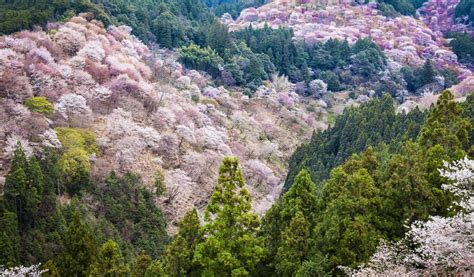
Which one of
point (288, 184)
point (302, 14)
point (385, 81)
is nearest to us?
point (288, 184)

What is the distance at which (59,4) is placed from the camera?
50.1 meters

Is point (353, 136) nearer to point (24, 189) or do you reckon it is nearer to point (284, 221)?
point (284, 221)

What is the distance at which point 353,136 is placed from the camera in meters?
39.8

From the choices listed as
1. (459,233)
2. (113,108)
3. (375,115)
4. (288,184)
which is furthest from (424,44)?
(459,233)

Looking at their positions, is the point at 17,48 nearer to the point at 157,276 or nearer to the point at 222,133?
the point at 222,133

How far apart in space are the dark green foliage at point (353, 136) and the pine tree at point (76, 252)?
58.6 ft

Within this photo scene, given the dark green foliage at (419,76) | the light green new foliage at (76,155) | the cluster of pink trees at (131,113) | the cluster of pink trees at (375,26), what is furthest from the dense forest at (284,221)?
the cluster of pink trees at (375,26)

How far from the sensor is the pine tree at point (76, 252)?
21.2 metres

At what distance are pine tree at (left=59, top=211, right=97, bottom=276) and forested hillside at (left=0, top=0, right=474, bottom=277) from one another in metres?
0.08

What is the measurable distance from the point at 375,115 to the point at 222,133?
14957 millimetres

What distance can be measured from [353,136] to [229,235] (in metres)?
25.2

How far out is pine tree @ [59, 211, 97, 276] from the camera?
2119 centimetres

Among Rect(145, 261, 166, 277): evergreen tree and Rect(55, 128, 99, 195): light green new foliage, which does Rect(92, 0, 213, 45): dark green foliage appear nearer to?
Rect(55, 128, 99, 195): light green new foliage

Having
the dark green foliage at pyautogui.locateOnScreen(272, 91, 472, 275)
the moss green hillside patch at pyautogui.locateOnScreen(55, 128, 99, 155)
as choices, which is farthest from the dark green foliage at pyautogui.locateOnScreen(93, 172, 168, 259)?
the dark green foliage at pyautogui.locateOnScreen(272, 91, 472, 275)
